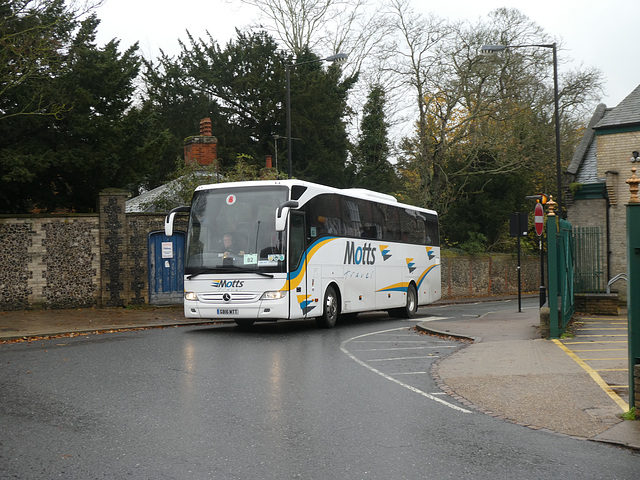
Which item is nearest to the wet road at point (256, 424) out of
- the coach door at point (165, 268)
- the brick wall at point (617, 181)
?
the coach door at point (165, 268)

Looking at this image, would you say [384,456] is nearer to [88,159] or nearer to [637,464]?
[637,464]

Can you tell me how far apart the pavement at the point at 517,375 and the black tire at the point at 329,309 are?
6.88 feet

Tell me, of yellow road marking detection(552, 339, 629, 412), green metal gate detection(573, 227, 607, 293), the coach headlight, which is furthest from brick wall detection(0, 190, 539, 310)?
yellow road marking detection(552, 339, 629, 412)

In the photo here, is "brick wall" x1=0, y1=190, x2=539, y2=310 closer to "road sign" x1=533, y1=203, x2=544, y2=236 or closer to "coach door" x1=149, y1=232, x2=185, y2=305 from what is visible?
"coach door" x1=149, y1=232, x2=185, y2=305

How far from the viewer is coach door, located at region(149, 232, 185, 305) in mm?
23781

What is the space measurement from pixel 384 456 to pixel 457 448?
707 mm

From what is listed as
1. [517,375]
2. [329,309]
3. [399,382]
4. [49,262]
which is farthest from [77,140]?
[517,375]

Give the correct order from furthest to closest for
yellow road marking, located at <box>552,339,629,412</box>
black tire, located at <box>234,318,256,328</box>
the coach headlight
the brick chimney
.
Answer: the brick chimney < black tire, located at <box>234,318,256,328</box> < the coach headlight < yellow road marking, located at <box>552,339,629,412</box>

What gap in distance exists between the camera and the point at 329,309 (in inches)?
699

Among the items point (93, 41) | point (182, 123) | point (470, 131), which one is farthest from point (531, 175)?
point (93, 41)

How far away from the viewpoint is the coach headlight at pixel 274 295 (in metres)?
15.5

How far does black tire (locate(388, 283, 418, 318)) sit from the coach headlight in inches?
297

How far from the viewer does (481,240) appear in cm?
4225

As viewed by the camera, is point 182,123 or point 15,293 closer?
point 15,293
